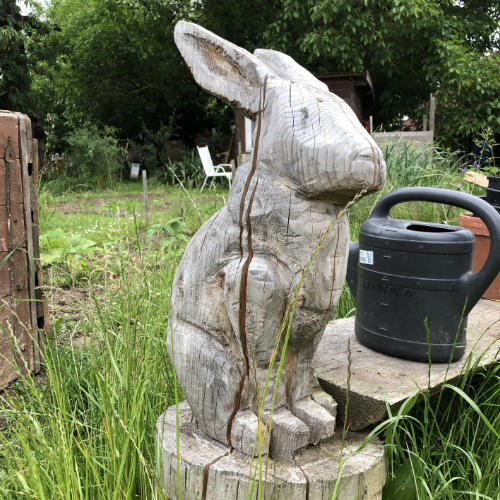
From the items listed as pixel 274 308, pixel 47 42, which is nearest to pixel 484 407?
pixel 274 308

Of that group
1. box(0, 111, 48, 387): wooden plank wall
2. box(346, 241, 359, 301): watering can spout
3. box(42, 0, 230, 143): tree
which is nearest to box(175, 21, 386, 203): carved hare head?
box(346, 241, 359, 301): watering can spout

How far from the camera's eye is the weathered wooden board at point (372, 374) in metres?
1.52

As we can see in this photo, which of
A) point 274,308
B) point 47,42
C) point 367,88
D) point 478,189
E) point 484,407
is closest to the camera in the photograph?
point 274,308

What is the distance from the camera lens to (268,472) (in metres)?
1.24

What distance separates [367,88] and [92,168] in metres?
6.96

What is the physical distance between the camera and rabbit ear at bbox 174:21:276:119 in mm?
1248

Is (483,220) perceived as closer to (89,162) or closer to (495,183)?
(495,183)

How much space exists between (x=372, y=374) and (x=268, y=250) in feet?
2.43

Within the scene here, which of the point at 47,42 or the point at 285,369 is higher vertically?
the point at 47,42

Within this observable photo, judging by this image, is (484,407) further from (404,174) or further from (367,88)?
(367,88)

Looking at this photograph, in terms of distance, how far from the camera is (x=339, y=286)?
128cm

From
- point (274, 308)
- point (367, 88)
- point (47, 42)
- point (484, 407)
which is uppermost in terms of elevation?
point (47, 42)

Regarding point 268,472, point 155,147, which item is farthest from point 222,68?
point 155,147

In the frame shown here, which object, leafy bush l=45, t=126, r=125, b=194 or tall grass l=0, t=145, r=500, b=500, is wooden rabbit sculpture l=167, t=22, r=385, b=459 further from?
leafy bush l=45, t=126, r=125, b=194
